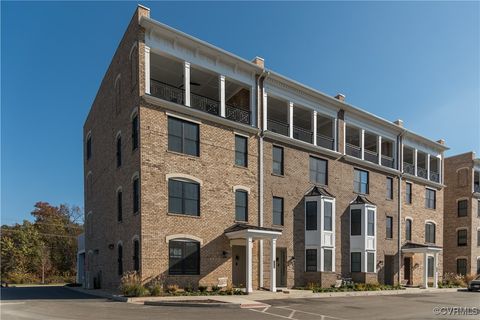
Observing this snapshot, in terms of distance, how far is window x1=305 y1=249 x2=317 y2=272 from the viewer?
2577 centimetres

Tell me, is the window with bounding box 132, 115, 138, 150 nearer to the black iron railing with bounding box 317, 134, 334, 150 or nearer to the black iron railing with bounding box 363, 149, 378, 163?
the black iron railing with bounding box 317, 134, 334, 150

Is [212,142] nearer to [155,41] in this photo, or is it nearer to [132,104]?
[132,104]

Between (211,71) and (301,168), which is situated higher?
(211,71)

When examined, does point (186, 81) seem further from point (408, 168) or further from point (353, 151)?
point (408, 168)

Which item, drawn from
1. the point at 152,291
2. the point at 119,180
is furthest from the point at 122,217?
the point at 152,291

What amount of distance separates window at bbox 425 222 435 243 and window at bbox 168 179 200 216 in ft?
83.6

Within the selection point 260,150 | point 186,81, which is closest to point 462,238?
point 260,150

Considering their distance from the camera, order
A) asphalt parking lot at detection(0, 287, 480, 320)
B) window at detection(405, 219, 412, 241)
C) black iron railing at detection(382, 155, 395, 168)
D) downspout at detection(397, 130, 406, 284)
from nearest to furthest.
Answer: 1. asphalt parking lot at detection(0, 287, 480, 320)
2. downspout at detection(397, 130, 406, 284)
3. black iron railing at detection(382, 155, 395, 168)
4. window at detection(405, 219, 412, 241)

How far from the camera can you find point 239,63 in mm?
23234

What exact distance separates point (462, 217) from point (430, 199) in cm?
798

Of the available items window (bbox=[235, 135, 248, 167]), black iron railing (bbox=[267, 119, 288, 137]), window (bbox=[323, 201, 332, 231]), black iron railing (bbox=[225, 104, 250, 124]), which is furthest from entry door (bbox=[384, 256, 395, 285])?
black iron railing (bbox=[225, 104, 250, 124])

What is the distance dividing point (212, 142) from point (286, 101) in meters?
6.90

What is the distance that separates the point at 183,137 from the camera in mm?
21062

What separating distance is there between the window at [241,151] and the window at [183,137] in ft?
9.41
